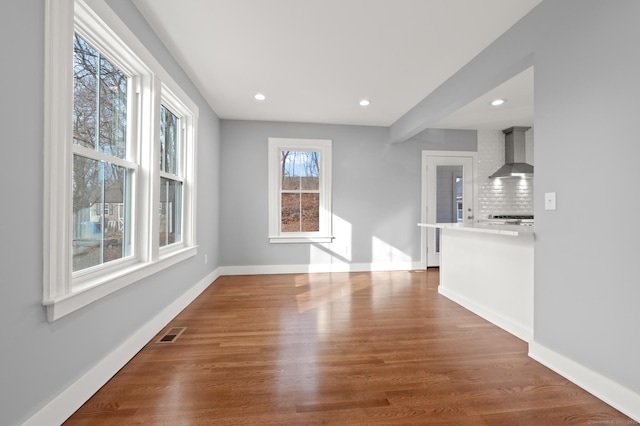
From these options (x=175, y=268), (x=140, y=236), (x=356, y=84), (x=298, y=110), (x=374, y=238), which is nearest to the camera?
(x=140, y=236)

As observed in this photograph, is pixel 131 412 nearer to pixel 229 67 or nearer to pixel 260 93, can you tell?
pixel 229 67

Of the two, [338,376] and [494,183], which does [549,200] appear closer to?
[338,376]

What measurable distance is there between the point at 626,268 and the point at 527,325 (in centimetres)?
111

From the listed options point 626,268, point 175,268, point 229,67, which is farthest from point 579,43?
point 175,268

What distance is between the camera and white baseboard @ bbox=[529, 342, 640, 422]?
1.52 meters

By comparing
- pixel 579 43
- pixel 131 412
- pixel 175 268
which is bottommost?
pixel 131 412

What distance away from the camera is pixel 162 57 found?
2.63 meters

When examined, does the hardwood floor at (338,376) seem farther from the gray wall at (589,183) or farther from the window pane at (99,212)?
the window pane at (99,212)

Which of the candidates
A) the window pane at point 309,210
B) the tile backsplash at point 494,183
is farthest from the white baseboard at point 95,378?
the tile backsplash at point 494,183

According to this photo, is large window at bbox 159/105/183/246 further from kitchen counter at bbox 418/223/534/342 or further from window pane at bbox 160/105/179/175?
kitchen counter at bbox 418/223/534/342

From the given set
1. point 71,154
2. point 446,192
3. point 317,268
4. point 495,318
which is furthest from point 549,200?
point 317,268

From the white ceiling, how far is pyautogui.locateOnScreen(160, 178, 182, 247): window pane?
127 centimetres

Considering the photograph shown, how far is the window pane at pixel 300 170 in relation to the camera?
16.6ft

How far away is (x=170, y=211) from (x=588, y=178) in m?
3.47
